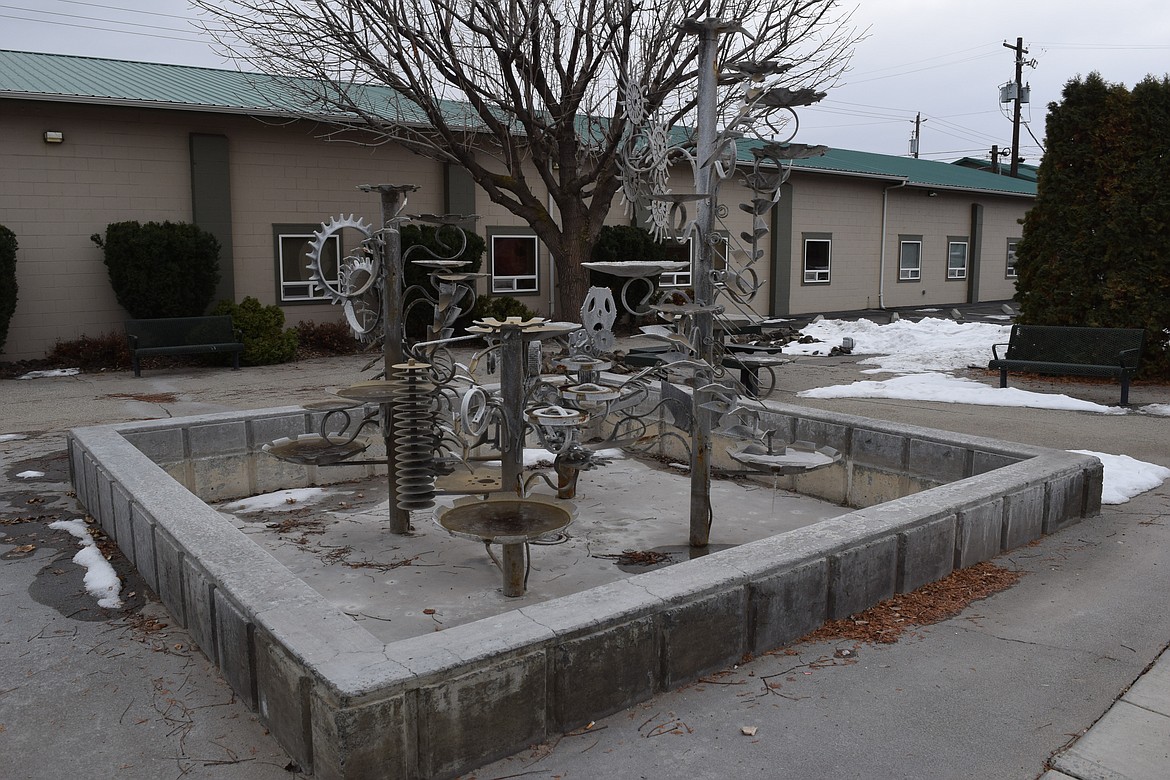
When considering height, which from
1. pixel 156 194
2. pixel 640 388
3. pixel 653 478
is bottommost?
pixel 653 478

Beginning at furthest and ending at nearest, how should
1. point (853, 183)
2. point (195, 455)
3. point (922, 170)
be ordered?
point (922, 170) → point (853, 183) → point (195, 455)

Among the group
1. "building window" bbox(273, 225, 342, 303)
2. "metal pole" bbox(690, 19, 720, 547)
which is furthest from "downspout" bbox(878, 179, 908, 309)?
"metal pole" bbox(690, 19, 720, 547)

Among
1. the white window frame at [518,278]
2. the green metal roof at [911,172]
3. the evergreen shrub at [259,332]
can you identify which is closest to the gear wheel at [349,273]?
the evergreen shrub at [259,332]

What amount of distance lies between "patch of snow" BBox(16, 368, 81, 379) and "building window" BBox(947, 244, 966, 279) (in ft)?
81.3

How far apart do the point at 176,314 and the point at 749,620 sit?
12.6m

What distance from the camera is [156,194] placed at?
14.5 metres

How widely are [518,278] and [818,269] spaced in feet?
32.2

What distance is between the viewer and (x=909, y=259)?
27688mm

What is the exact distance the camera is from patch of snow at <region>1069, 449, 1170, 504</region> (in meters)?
6.19

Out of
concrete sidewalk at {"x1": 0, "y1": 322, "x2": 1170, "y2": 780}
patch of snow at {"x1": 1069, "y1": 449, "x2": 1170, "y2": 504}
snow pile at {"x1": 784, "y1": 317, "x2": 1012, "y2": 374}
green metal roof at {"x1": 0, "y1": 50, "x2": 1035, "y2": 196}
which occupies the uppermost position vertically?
green metal roof at {"x1": 0, "y1": 50, "x2": 1035, "y2": 196}

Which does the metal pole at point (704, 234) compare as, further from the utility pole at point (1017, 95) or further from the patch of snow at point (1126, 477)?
the utility pole at point (1017, 95)

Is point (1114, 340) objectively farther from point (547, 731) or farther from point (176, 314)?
point (176, 314)

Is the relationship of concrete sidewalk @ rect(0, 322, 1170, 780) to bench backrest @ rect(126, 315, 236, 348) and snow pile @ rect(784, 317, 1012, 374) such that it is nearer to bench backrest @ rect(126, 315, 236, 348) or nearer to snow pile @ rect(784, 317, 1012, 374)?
bench backrest @ rect(126, 315, 236, 348)

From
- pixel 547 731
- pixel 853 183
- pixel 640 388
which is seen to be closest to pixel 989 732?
pixel 547 731
